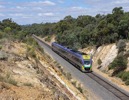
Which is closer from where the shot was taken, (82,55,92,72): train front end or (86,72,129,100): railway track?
(86,72,129,100): railway track

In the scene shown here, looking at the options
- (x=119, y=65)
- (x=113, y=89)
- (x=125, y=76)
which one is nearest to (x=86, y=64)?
(x=119, y=65)

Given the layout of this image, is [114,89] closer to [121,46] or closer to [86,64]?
[86,64]

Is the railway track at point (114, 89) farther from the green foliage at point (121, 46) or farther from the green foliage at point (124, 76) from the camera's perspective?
the green foliage at point (121, 46)

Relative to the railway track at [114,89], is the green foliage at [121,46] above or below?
above

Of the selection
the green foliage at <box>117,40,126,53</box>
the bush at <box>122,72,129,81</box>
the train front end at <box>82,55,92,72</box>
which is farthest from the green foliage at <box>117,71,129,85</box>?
the green foliage at <box>117,40,126,53</box>

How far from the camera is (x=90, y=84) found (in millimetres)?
34469

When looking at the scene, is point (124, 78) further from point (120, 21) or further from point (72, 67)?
point (120, 21)

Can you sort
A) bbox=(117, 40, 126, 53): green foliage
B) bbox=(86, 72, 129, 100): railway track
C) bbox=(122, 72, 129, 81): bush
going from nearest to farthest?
1. bbox=(86, 72, 129, 100): railway track
2. bbox=(122, 72, 129, 81): bush
3. bbox=(117, 40, 126, 53): green foliage

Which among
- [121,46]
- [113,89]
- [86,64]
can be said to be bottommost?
[113,89]

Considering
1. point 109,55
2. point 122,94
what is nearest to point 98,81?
point 122,94

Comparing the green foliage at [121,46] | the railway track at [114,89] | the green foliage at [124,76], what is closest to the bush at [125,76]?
the green foliage at [124,76]

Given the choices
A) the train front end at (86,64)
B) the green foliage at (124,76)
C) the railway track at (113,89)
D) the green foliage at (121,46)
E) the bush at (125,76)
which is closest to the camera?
the railway track at (113,89)

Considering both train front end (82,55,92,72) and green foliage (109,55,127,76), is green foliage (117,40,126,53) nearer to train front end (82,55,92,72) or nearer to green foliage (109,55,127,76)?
green foliage (109,55,127,76)

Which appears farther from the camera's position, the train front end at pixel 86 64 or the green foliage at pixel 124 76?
the train front end at pixel 86 64
